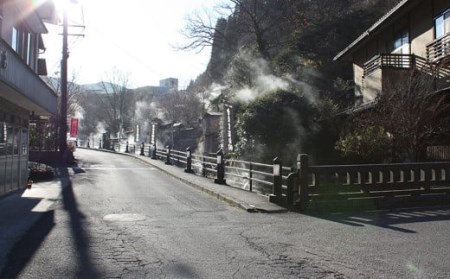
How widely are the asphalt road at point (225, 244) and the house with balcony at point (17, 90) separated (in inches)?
136

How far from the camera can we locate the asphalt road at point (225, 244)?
621cm

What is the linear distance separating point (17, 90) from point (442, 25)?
16534mm

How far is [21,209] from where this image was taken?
11.9m

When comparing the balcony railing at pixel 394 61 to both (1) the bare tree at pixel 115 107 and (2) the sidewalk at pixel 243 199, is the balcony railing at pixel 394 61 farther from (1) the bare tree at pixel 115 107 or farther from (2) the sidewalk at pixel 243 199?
(1) the bare tree at pixel 115 107

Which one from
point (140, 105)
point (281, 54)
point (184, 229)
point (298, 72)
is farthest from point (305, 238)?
point (140, 105)

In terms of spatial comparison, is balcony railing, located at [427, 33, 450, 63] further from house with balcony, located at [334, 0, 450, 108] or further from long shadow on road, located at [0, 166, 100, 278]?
long shadow on road, located at [0, 166, 100, 278]

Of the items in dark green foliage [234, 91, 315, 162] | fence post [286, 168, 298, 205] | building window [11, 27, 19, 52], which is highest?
building window [11, 27, 19, 52]


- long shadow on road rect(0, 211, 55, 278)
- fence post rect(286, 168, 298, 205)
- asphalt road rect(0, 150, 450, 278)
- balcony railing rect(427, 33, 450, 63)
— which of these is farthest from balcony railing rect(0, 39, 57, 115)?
balcony railing rect(427, 33, 450, 63)

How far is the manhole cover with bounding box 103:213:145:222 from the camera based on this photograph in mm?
10352

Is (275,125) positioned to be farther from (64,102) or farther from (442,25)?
(64,102)

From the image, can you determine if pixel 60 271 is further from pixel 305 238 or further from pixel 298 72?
pixel 298 72

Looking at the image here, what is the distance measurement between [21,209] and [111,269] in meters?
6.69

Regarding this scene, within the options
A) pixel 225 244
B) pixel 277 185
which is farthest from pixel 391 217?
pixel 225 244

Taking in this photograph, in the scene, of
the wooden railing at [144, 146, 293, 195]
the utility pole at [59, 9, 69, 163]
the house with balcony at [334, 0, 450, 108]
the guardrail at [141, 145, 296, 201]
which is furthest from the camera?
the utility pole at [59, 9, 69, 163]
